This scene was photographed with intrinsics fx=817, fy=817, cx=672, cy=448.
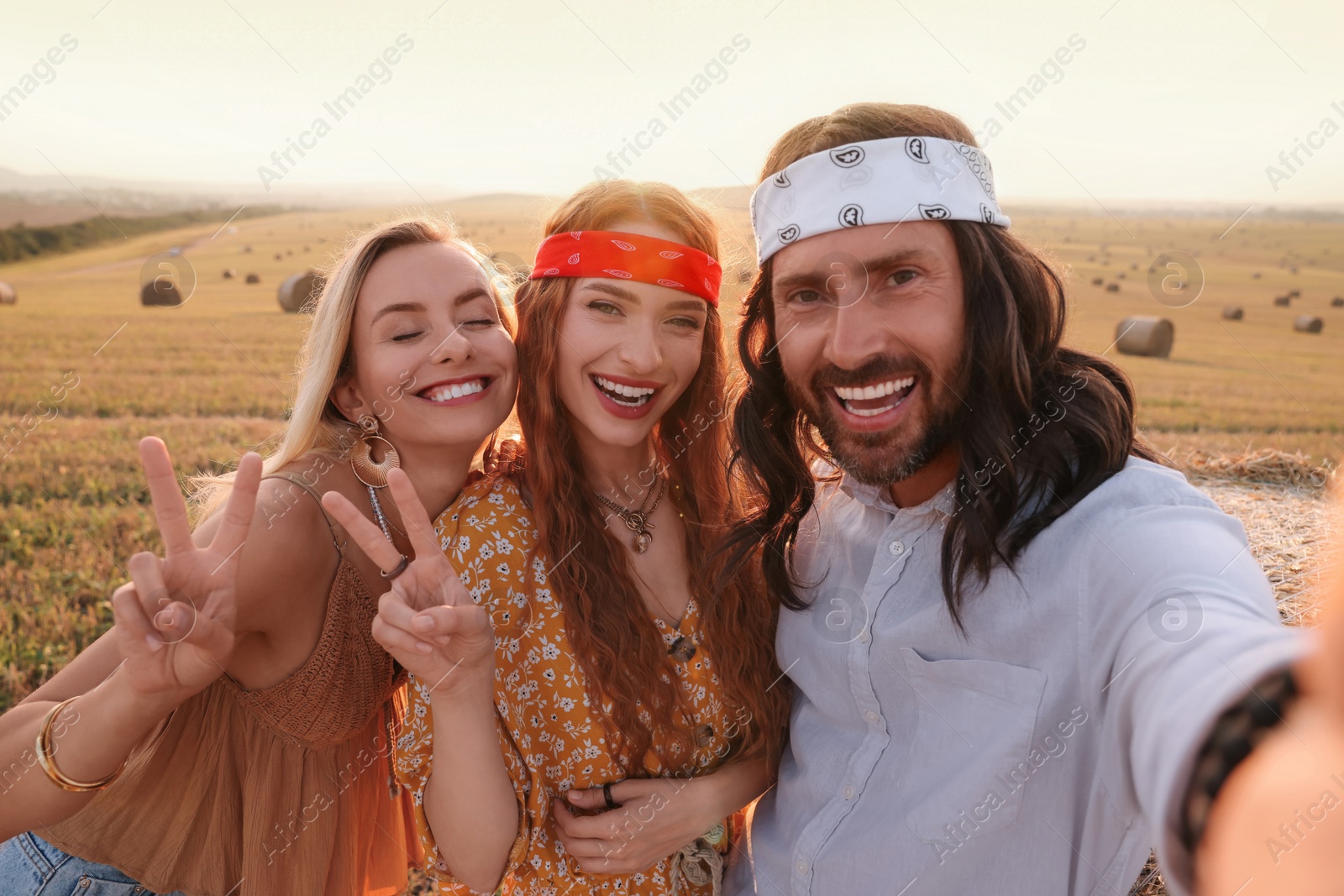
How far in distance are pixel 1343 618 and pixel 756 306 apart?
2.35 m

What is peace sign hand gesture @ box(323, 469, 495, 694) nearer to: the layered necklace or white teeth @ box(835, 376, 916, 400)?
the layered necklace

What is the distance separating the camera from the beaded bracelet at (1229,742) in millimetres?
1087

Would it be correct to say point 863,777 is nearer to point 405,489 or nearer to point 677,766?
point 677,766

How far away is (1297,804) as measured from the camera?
989mm

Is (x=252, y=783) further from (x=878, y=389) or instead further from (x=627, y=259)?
(x=878, y=389)

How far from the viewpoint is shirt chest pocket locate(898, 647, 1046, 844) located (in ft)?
7.10

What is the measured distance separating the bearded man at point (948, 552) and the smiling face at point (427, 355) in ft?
3.38

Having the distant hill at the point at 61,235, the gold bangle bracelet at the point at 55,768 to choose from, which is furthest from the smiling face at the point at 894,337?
the distant hill at the point at 61,235

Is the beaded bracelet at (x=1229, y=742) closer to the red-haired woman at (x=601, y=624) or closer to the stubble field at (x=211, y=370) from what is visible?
the red-haired woman at (x=601, y=624)

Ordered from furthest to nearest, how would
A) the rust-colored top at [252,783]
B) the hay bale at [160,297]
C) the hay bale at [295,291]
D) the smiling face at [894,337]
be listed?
the hay bale at [160,297] < the hay bale at [295,291] < the rust-colored top at [252,783] < the smiling face at [894,337]

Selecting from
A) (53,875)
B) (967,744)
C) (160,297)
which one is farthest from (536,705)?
(160,297)

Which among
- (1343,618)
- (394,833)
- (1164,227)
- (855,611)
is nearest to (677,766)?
(855,611)

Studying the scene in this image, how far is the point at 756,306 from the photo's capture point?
10.1 feet

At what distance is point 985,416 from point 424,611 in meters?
1.68
